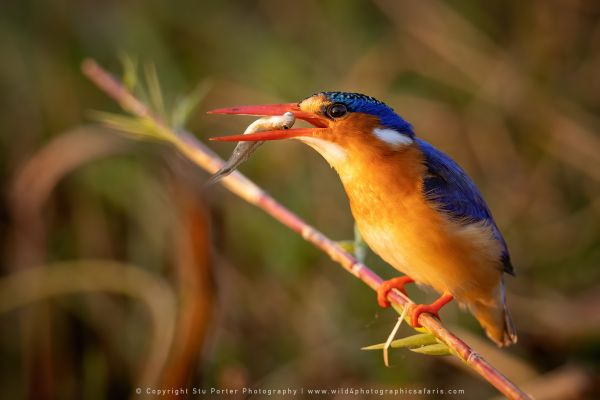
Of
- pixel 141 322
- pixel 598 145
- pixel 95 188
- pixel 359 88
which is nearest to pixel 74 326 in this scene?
pixel 141 322

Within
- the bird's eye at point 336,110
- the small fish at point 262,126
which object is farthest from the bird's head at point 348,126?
the small fish at point 262,126

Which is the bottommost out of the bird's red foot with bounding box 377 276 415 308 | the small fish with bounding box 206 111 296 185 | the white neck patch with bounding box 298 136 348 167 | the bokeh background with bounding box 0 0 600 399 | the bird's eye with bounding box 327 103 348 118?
the bird's red foot with bounding box 377 276 415 308

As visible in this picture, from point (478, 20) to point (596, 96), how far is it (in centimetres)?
67

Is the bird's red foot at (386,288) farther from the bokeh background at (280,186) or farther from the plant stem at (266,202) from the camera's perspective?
the bokeh background at (280,186)

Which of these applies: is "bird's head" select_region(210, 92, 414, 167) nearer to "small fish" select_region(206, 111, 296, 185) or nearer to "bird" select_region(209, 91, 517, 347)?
"bird" select_region(209, 91, 517, 347)

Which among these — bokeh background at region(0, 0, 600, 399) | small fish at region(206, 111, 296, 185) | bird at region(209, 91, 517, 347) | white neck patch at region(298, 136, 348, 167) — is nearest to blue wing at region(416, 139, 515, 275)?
bird at region(209, 91, 517, 347)

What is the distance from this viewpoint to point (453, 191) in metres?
1.50

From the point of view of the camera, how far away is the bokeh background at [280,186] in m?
2.44

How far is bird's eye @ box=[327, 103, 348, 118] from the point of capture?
1354 mm

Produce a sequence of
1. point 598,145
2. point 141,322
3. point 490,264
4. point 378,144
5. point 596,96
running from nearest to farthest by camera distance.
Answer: point 378,144, point 490,264, point 141,322, point 598,145, point 596,96

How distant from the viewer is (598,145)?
3.03 metres

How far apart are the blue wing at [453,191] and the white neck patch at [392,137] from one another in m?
0.08

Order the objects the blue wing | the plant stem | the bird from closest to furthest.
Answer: the plant stem → the bird → the blue wing

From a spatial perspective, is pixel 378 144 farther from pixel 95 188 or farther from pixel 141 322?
pixel 95 188
